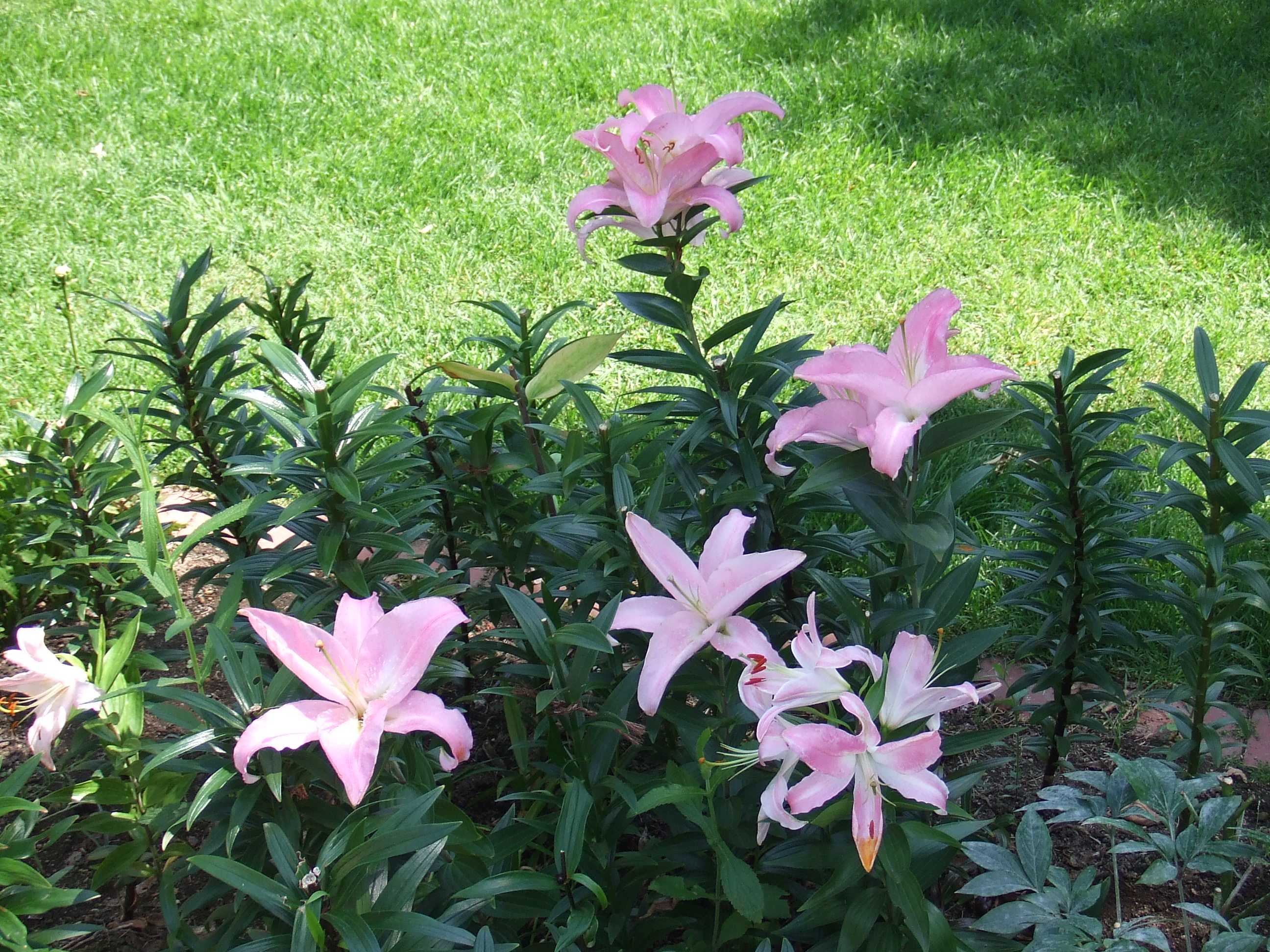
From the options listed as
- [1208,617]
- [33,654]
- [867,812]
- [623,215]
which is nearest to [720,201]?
[623,215]

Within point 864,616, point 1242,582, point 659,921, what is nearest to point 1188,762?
point 1242,582

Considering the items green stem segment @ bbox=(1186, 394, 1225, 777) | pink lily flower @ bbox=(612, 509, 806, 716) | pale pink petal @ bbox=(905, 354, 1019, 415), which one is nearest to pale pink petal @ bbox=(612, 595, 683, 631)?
pink lily flower @ bbox=(612, 509, 806, 716)

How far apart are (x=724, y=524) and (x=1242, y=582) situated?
99 centimetres

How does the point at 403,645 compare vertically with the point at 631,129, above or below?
below

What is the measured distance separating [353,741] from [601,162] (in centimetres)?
381

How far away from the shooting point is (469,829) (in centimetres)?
141

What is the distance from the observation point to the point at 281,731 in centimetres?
118

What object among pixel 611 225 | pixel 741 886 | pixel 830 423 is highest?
pixel 611 225

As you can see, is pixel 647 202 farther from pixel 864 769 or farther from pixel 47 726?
pixel 47 726

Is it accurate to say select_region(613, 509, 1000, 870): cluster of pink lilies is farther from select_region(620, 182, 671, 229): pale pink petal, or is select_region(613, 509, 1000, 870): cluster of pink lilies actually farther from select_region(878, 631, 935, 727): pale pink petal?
select_region(620, 182, 671, 229): pale pink petal

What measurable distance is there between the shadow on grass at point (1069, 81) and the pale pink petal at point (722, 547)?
138 inches

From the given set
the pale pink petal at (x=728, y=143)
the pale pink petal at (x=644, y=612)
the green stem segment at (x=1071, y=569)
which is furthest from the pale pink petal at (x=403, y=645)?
the green stem segment at (x=1071, y=569)

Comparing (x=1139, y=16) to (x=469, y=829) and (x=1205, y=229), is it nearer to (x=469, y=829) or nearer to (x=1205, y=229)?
(x=1205, y=229)

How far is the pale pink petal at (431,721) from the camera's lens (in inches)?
48.0
